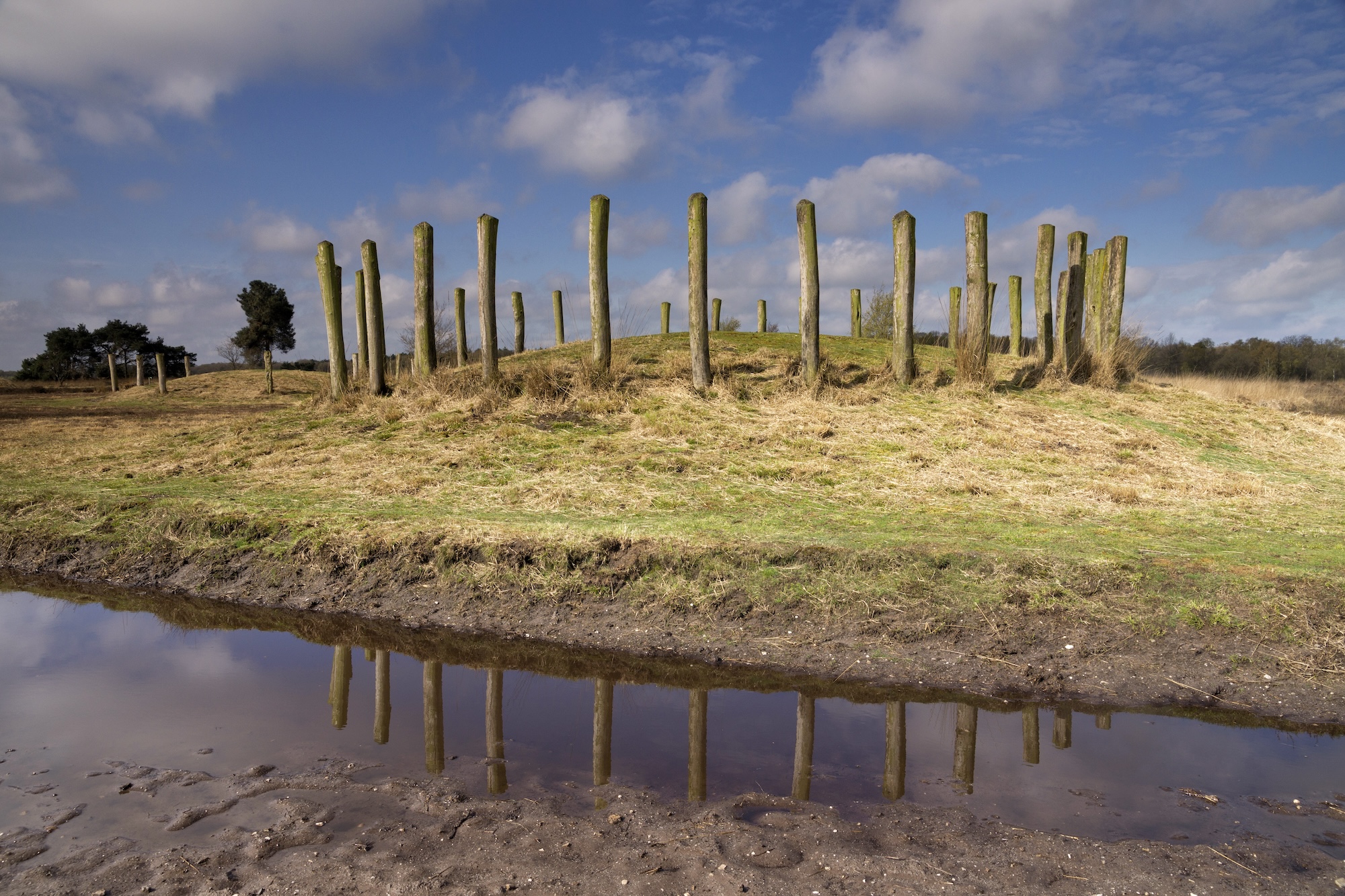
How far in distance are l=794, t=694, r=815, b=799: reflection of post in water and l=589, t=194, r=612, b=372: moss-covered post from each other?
1088 centimetres

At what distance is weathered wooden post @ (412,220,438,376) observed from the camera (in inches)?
656

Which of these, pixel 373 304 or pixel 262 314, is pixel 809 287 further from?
pixel 262 314

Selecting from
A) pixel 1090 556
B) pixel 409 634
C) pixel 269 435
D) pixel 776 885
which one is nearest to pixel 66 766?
pixel 409 634

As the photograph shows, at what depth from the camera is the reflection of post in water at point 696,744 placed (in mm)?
4266

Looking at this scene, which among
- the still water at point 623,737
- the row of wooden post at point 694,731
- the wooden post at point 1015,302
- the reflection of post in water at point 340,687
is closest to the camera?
the still water at point 623,737

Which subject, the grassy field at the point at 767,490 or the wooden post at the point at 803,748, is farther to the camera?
the grassy field at the point at 767,490

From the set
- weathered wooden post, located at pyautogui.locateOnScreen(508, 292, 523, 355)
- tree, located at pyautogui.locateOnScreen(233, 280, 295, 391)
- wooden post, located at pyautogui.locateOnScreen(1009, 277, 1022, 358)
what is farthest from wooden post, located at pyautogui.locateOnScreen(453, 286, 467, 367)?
tree, located at pyautogui.locateOnScreen(233, 280, 295, 391)

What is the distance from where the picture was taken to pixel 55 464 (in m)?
13.5

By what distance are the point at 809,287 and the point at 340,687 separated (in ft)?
39.4

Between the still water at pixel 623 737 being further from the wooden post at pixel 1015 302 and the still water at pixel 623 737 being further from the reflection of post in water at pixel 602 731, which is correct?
the wooden post at pixel 1015 302

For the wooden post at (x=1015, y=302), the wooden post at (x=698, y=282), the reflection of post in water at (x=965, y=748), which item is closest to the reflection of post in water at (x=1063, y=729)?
the reflection of post in water at (x=965, y=748)

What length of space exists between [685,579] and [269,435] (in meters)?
10.5

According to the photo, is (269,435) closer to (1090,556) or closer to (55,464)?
(55,464)

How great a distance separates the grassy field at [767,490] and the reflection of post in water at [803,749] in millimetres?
1380
